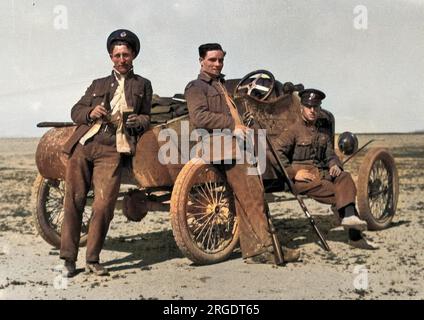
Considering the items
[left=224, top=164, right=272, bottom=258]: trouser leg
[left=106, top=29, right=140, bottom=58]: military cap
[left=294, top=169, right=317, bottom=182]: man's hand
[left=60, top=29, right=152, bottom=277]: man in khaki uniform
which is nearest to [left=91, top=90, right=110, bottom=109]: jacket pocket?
[left=60, top=29, right=152, bottom=277]: man in khaki uniform

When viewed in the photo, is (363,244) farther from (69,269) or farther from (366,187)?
(69,269)

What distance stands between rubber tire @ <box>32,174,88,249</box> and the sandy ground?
14 cm

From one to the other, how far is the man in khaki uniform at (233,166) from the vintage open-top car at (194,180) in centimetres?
25

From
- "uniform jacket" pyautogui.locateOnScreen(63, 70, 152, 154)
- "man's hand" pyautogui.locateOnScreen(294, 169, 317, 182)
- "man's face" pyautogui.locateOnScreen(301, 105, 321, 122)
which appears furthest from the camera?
"man's face" pyautogui.locateOnScreen(301, 105, 321, 122)

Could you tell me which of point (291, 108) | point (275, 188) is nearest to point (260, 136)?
point (275, 188)

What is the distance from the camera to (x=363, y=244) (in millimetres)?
6961

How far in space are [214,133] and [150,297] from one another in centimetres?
189

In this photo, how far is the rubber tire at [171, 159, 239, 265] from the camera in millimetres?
5844

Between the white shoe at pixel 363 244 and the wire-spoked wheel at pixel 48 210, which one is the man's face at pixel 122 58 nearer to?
the wire-spoked wheel at pixel 48 210

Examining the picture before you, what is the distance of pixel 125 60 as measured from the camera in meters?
5.84

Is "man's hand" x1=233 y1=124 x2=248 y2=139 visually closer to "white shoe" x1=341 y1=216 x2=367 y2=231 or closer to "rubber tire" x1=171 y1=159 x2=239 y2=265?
"rubber tire" x1=171 y1=159 x2=239 y2=265

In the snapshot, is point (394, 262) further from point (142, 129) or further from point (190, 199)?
point (142, 129)

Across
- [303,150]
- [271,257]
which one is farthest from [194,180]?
[303,150]

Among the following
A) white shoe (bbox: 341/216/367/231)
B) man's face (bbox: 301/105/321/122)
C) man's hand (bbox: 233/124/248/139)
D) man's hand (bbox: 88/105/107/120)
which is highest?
man's face (bbox: 301/105/321/122)
